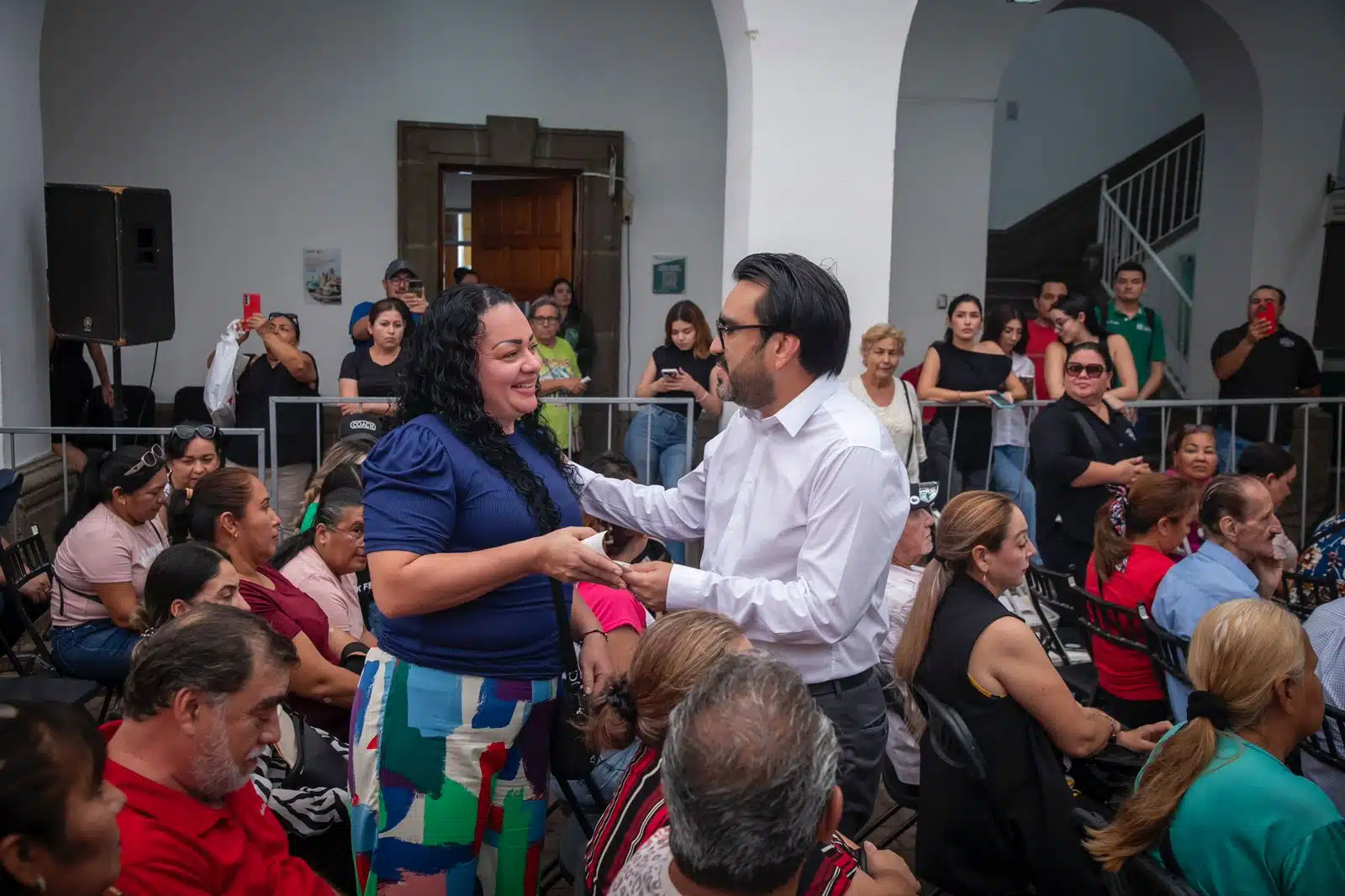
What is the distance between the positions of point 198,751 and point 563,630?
69 centimetres

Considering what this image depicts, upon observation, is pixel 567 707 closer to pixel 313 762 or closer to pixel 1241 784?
pixel 313 762

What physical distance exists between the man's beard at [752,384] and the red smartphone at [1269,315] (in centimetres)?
627

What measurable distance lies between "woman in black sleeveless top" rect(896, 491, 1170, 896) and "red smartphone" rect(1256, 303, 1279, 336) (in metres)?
5.50

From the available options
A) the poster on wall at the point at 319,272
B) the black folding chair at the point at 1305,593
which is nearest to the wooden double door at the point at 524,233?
the poster on wall at the point at 319,272

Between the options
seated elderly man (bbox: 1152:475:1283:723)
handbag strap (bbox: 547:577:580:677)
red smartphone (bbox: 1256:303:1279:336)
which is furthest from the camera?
red smartphone (bbox: 1256:303:1279:336)

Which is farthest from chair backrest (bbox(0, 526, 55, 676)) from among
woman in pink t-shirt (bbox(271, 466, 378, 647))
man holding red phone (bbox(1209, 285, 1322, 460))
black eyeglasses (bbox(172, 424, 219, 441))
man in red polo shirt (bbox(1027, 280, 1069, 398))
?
man holding red phone (bbox(1209, 285, 1322, 460))

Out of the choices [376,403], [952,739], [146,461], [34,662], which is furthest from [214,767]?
[376,403]

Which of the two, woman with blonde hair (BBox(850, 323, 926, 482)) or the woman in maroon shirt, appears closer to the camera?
the woman in maroon shirt

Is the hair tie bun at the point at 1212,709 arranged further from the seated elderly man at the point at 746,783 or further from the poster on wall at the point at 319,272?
the poster on wall at the point at 319,272

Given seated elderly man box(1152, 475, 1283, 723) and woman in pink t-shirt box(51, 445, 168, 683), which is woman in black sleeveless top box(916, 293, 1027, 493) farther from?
woman in pink t-shirt box(51, 445, 168, 683)

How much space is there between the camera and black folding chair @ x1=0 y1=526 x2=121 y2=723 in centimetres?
358

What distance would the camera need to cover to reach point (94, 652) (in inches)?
154

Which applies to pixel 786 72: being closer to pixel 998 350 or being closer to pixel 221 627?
pixel 998 350

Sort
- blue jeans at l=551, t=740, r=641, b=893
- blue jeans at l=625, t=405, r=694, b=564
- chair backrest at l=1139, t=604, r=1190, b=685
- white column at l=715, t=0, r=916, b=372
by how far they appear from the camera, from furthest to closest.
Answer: blue jeans at l=625, t=405, r=694, b=564, white column at l=715, t=0, r=916, b=372, chair backrest at l=1139, t=604, r=1190, b=685, blue jeans at l=551, t=740, r=641, b=893
